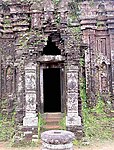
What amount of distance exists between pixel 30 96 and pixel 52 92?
375 cm

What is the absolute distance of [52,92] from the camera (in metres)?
14.0

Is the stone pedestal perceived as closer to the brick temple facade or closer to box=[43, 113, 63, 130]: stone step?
box=[43, 113, 63, 130]: stone step

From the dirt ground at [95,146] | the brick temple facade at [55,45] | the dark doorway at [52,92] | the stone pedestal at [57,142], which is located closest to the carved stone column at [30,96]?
the brick temple facade at [55,45]

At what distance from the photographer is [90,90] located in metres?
12.6

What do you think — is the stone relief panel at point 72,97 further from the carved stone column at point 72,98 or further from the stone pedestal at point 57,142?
the stone pedestal at point 57,142

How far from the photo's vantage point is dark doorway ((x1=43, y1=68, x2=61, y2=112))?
44.5ft

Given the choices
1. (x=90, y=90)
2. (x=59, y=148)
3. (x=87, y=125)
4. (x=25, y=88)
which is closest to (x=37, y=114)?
(x=25, y=88)

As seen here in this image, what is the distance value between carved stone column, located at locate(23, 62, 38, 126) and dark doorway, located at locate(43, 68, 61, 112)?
9.96 feet

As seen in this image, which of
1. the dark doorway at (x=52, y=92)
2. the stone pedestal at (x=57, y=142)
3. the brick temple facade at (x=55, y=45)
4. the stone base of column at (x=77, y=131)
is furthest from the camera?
the dark doorway at (x=52, y=92)

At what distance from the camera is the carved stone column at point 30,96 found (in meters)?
10.2

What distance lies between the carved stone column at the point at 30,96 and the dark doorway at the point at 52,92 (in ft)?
9.96

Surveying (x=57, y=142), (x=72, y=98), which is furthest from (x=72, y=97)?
(x=57, y=142)

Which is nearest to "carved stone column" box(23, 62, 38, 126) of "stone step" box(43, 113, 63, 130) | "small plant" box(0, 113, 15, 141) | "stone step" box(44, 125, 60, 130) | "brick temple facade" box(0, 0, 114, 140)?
"stone step" box(44, 125, 60, 130)

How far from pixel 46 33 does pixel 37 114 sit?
10.1ft
